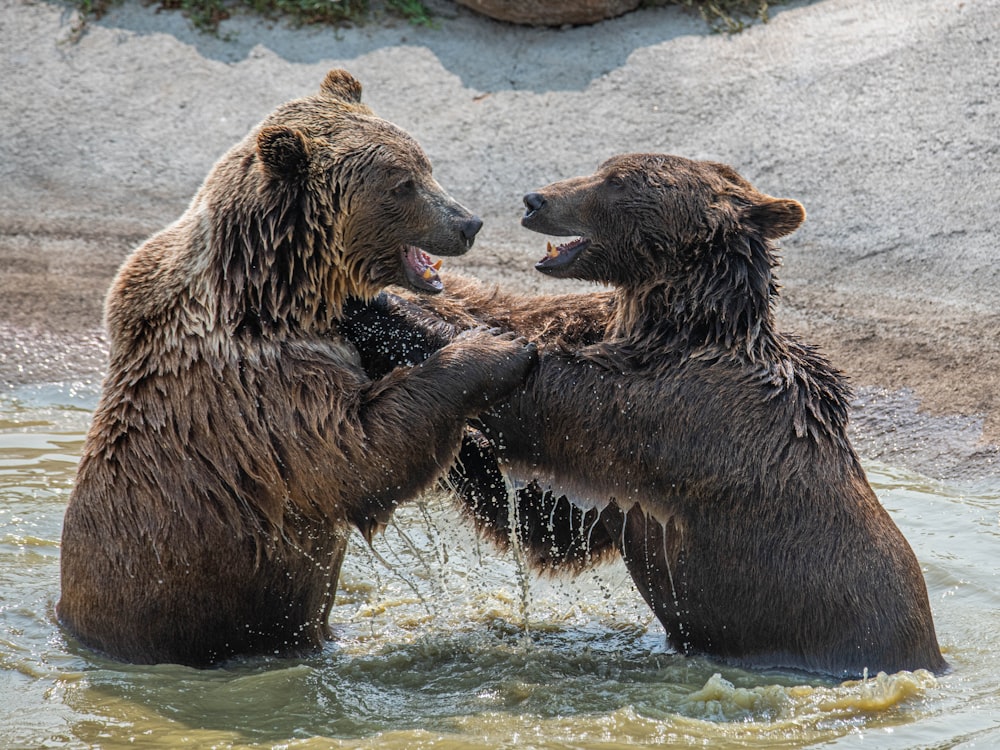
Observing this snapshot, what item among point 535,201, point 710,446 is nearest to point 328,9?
point 535,201

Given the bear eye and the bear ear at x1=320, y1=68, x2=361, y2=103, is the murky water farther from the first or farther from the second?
the bear ear at x1=320, y1=68, x2=361, y2=103

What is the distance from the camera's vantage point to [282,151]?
20.6ft

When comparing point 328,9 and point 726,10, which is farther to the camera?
point 328,9

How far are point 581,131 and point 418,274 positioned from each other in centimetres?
797

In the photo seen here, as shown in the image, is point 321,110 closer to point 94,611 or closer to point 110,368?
point 110,368

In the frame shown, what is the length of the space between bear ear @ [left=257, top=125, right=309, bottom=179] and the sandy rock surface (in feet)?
17.2

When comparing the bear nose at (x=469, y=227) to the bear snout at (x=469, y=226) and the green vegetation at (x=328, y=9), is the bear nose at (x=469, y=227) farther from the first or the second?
the green vegetation at (x=328, y=9)

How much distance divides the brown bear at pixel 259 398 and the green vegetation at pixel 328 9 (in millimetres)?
9474

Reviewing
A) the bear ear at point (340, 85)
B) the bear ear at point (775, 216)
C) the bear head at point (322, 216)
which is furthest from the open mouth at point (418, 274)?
the bear ear at point (775, 216)

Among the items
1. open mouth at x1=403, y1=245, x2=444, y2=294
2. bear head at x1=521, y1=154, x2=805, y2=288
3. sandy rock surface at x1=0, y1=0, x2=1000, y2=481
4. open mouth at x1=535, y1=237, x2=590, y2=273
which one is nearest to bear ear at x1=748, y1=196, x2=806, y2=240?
bear head at x1=521, y1=154, x2=805, y2=288

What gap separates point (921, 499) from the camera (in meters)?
9.20

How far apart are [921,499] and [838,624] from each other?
9.24ft

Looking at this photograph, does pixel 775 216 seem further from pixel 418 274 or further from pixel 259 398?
pixel 259 398

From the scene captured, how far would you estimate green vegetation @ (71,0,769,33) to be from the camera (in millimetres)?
15469
